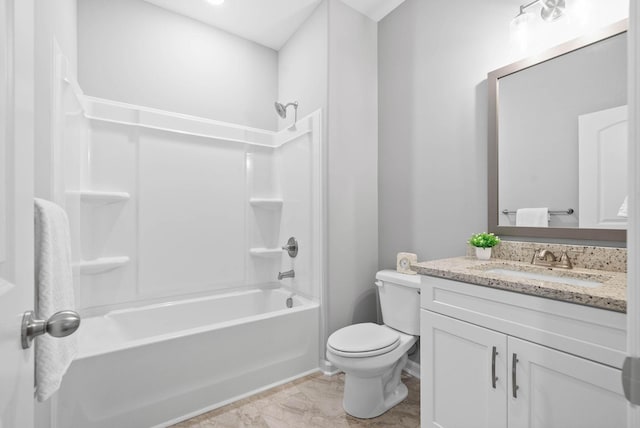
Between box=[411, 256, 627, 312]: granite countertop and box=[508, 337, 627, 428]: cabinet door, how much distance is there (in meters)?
0.19

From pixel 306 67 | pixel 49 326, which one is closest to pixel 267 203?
pixel 306 67

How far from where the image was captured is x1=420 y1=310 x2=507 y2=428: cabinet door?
1.13m

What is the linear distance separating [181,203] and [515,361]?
7.69ft

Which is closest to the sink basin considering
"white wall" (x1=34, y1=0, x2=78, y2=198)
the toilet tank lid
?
the toilet tank lid

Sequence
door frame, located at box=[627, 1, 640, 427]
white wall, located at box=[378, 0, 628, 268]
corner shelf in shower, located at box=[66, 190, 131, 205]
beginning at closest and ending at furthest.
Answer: door frame, located at box=[627, 1, 640, 427] < white wall, located at box=[378, 0, 628, 268] < corner shelf in shower, located at box=[66, 190, 131, 205]

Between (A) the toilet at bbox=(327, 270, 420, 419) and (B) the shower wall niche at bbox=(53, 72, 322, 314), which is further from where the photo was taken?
(B) the shower wall niche at bbox=(53, 72, 322, 314)

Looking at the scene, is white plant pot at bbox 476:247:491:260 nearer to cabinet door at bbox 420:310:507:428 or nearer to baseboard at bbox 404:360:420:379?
cabinet door at bbox 420:310:507:428

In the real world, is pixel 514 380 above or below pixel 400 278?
below

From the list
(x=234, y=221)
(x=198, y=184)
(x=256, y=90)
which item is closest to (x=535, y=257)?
(x=234, y=221)

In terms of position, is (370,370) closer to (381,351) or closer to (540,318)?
(381,351)

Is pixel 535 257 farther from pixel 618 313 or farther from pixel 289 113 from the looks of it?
pixel 289 113

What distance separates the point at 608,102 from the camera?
1312 mm

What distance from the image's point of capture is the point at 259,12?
241 centimetres

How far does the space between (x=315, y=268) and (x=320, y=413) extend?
0.94 m
